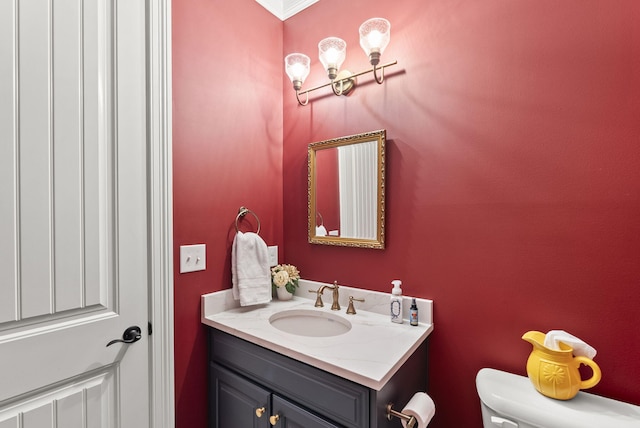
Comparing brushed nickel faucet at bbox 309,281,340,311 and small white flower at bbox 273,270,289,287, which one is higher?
small white flower at bbox 273,270,289,287

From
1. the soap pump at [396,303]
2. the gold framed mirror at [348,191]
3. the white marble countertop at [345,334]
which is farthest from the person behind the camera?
the gold framed mirror at [348,191]

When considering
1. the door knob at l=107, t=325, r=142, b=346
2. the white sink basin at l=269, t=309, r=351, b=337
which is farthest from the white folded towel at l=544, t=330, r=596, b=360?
the door knob at l=107, t=325, r=142, b=346

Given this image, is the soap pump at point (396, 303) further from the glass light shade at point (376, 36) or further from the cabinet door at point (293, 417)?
the glass light shade at point (376, 36)

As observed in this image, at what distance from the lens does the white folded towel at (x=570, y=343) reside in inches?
34.9

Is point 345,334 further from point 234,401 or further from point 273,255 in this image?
point 273,255

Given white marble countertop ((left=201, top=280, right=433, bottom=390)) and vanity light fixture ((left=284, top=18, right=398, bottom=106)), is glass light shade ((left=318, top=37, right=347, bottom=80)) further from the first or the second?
white marble countertop ((left=201, top=280, right=433, bottom=390))

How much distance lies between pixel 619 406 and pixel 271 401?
1.10 meters

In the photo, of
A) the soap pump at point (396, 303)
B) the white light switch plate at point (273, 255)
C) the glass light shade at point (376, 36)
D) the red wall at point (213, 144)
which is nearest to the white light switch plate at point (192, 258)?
the red wall at point (213, 144)

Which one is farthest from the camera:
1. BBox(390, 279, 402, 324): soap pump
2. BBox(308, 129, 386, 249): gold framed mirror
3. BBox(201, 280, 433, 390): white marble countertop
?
BBox(308, 129, 386, 249): gold framed mirror

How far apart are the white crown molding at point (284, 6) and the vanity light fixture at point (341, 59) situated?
14.3 inches

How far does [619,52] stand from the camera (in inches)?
36.1

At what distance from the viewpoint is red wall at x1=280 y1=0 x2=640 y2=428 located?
3.03 feet

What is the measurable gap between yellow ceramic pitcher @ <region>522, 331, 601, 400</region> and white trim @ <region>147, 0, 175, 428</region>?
1314mm

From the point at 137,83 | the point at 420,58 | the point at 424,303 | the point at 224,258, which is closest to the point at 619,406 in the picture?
the point at 424,303
